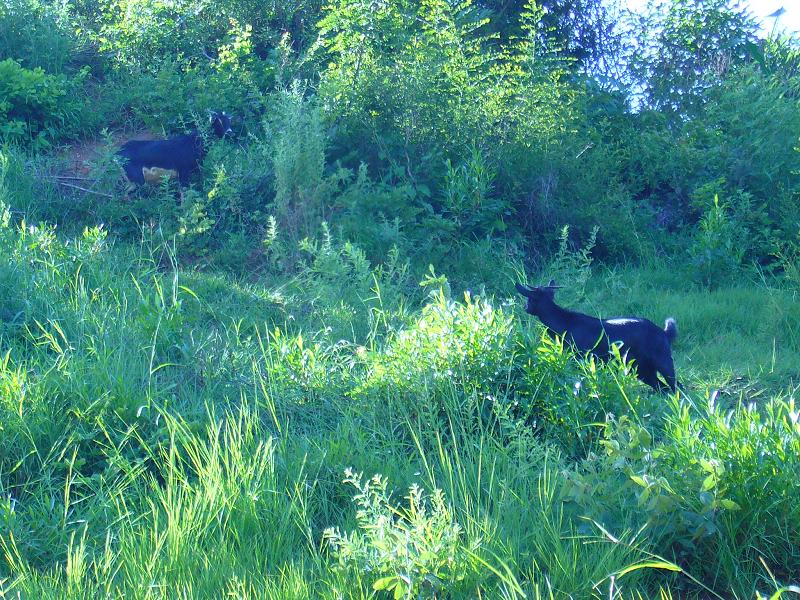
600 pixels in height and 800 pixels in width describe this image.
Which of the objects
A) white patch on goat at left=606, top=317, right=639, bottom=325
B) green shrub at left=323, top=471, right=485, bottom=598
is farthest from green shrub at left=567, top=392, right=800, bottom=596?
white patch on goat at left=606, top=317, right=639, bottom=325

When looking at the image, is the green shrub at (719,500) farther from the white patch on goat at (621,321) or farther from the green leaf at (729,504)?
the white patch on goat at (621,321)

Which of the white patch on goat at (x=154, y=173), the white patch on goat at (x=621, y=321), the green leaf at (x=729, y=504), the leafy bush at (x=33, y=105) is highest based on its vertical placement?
the leafy bush at (x=33, y=105)

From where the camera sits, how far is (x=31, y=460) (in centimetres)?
427

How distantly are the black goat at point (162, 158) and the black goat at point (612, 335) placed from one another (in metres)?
3.80

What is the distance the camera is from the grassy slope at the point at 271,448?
333 centimetres

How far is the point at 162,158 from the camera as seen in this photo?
7832mm

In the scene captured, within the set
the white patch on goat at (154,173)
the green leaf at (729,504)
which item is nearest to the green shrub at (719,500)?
the green leaf at (729,504)

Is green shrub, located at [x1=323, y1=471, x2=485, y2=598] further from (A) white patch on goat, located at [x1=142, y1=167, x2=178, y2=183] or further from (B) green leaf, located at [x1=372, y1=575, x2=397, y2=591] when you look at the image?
(A) white patch on goat, located at [x1=142, y1=167, x2=178, y2=183]

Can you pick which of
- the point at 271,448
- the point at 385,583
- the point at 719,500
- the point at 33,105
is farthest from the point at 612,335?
the point at 33,105

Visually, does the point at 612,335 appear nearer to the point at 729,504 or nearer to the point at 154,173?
the point at 729,504

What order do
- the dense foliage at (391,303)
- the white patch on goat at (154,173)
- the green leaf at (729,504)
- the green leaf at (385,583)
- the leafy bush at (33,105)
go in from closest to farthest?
the green leaf at (385,583) → the green leaf at (729,504) → the dense foliage at (391,303) → the white patch on goat at (154,173) → the leafy bush at (33,105)

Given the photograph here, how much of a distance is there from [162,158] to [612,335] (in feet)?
14.5

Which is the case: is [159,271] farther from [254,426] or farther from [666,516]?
[666,516]

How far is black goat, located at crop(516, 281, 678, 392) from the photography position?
520 centimetres
